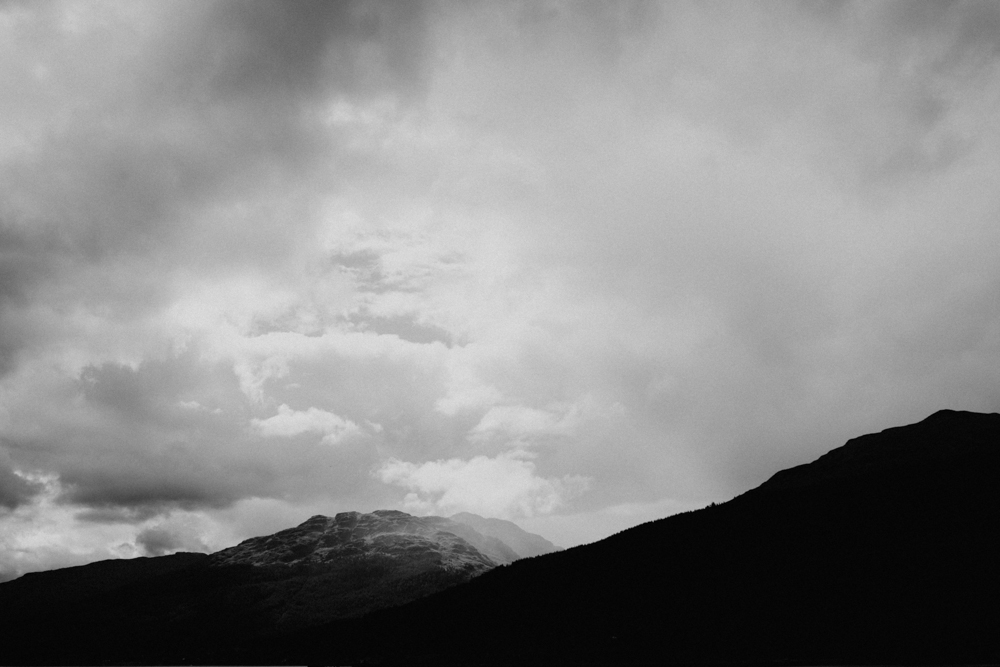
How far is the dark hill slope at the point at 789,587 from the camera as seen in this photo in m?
84.9

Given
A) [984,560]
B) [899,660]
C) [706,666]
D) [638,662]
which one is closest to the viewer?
[899,660]

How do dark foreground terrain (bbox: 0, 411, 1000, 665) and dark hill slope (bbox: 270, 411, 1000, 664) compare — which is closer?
dark foreground terrain (bbox: 0, 411, 1000, 665)

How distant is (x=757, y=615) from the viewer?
4107 inches

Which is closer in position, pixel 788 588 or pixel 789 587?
pixel 788 588

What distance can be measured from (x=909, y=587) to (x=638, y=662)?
4165cm

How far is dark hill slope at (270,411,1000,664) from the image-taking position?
3344 inches

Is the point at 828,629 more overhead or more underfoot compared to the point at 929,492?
more underfoot

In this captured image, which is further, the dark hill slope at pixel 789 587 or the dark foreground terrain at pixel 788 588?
the dark hill slope at pixel 789 587

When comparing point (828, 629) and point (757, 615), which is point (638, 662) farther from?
point (828, 629)

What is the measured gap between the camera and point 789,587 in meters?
109

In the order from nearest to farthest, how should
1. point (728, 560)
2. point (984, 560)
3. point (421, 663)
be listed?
point (984, 560) < point (728, 560) < point (421, 663)

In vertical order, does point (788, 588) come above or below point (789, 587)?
below

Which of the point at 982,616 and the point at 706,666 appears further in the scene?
the point at 706,666

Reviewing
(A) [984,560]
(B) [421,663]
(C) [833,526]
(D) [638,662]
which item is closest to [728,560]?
(C) [833,526]
